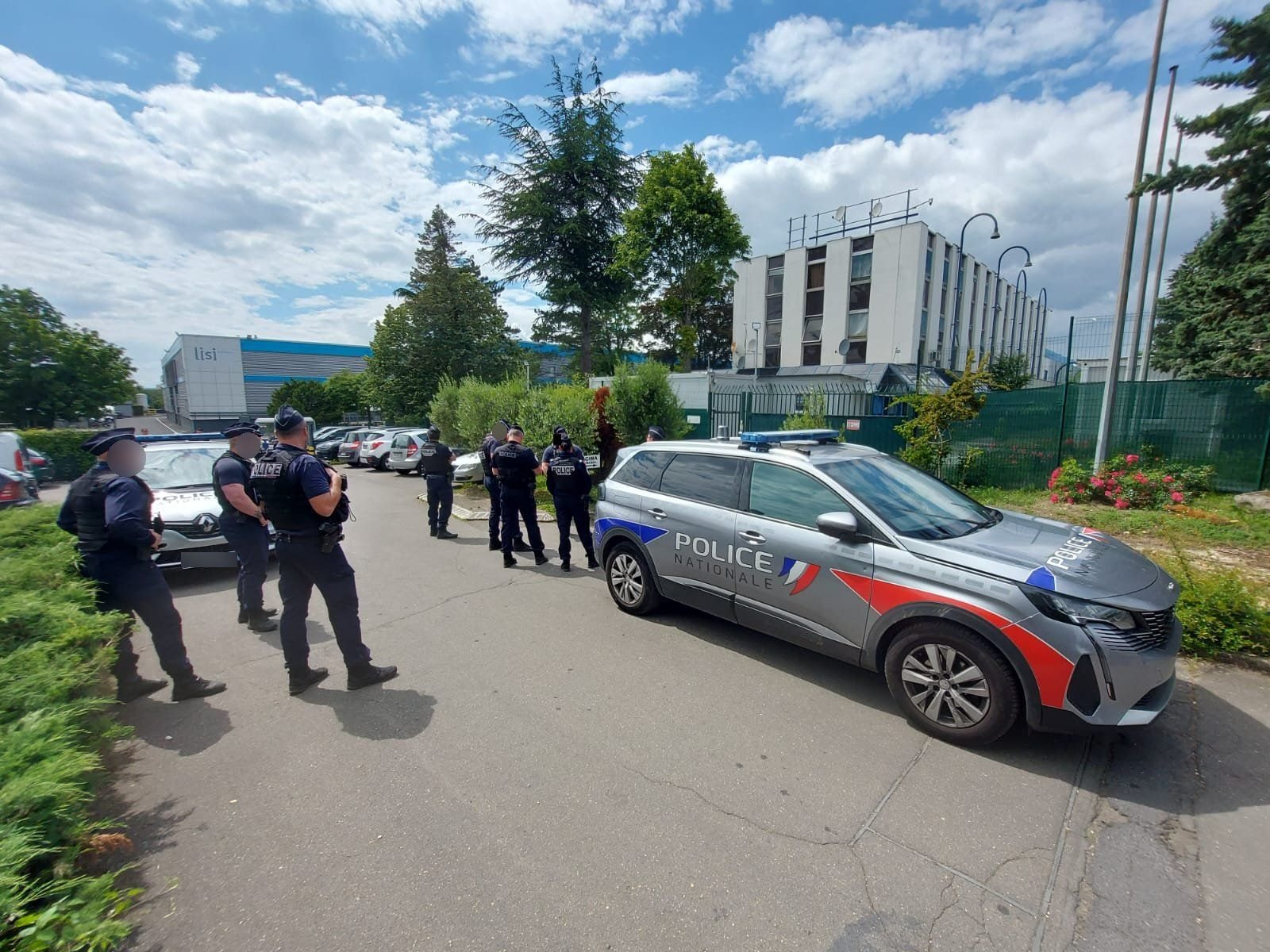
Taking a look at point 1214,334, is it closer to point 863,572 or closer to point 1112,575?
point 1112,575

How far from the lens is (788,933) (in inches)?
79.3

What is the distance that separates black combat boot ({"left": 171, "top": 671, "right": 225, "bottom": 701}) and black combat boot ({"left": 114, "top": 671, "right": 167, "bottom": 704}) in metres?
0.15

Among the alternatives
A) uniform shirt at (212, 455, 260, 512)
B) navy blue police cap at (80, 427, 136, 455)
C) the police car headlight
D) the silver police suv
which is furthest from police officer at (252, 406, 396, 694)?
the police car headlight

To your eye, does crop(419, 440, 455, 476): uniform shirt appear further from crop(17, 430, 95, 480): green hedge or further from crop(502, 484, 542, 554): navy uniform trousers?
crop(17, 430, 95, 480): green hedge

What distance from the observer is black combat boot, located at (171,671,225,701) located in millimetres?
3744

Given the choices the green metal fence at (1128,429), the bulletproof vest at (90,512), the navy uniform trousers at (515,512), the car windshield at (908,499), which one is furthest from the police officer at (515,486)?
the green metal fence at (1128,429)

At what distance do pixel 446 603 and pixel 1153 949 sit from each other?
17.6ft

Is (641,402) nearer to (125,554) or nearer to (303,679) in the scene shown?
(303,679)

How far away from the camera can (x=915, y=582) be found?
322cm

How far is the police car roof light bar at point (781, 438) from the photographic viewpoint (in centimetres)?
452

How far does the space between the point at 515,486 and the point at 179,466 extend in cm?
444

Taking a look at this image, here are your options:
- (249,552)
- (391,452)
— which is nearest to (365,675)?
(249,552)

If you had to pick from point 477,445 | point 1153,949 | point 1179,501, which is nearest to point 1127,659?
point 1153,949

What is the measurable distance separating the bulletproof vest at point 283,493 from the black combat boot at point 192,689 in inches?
51.3
